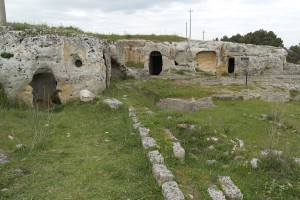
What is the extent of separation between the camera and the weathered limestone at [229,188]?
577cm

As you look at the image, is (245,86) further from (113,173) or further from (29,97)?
(113,173)

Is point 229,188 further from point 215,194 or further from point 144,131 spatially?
point 144,131

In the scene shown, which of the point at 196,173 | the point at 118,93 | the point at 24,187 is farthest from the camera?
the point at 118,93

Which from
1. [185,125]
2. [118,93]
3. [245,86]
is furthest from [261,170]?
[245,86]

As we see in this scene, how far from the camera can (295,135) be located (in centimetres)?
980

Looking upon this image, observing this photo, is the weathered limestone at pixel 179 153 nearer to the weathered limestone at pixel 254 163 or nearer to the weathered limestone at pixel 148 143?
the weathered limestone at pixel 148 143

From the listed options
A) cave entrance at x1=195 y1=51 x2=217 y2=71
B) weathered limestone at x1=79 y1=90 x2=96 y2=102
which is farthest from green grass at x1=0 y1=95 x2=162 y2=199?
cave entrance at x1=195 y1=51 x2=217 y2=71

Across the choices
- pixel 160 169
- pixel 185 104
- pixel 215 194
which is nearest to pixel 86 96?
pixel 185 104

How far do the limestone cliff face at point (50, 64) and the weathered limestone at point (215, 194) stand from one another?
798cm

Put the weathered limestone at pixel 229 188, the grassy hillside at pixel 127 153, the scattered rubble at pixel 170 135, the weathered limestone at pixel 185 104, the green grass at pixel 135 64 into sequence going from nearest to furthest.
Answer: the weathered limestone at pixel 229 188
the grassy hillside at pixel 127 153
the scattered rubble at pixel 170 135
the weathered limestone at pixel 185 104
the green grass at pixel 135 64

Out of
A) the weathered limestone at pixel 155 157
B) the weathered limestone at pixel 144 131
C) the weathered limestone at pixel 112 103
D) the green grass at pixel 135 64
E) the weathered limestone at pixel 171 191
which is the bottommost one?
the weathered limestone at pixel 171 191

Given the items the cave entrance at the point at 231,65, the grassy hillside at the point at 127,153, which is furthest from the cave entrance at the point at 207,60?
the grassy hillside at the point at 127,153

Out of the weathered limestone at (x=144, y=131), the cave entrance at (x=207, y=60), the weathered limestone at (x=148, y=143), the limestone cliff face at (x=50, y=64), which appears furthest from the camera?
the cave entrance at (x=207, y=60)

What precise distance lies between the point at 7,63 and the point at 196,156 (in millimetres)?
7485
